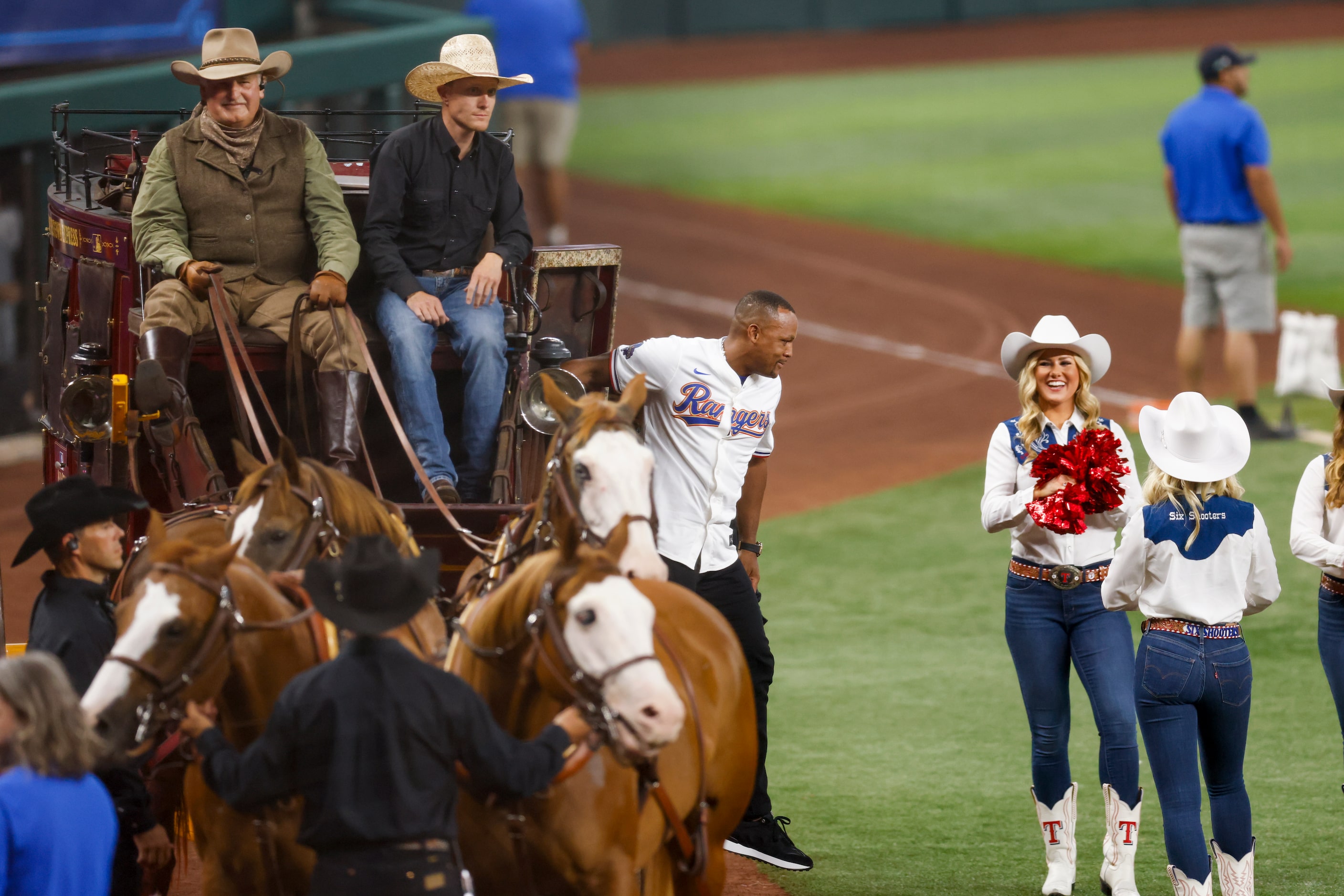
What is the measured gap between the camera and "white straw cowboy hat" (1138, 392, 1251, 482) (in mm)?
6340

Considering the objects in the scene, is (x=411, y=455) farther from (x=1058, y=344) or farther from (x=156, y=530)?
(x=1058, y=344)

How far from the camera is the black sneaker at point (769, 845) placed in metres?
7.72

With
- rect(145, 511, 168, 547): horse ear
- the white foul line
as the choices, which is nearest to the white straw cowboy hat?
rect(145, 511, 168, 547): horse ear

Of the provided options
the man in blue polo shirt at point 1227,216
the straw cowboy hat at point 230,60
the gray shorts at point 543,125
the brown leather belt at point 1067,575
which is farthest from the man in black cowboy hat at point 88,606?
the gray shorts at point 543,125

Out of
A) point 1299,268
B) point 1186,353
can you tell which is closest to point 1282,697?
point 1186,353

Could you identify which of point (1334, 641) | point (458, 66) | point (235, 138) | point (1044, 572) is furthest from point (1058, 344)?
point (235, 138)

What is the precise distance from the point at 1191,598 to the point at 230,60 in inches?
178

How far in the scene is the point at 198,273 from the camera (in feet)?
23.9

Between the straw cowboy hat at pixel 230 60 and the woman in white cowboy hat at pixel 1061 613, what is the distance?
3.36 metres

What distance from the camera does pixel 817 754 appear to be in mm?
9273

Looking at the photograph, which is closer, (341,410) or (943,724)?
(341,410)

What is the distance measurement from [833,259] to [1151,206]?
18.9ft

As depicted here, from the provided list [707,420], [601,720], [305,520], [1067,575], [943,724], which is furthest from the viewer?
[943,724]

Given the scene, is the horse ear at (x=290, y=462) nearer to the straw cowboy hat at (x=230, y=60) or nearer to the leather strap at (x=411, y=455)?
the leather strap at (x=411, y=455)
